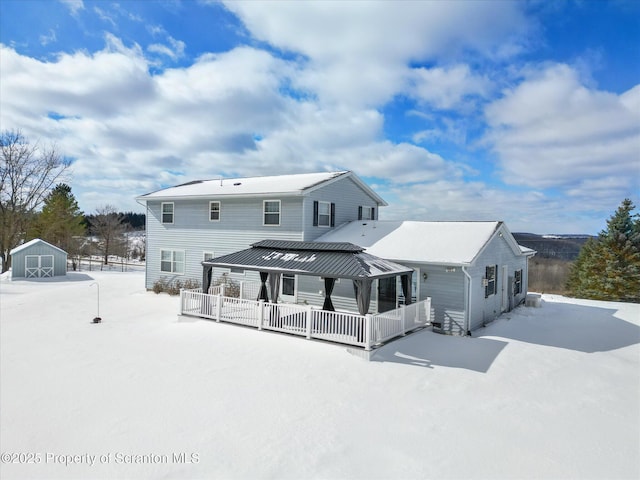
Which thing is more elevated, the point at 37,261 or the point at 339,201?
the point at 339,201

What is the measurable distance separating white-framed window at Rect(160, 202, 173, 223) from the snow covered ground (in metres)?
8.79

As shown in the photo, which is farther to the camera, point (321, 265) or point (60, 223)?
point (60, 223)

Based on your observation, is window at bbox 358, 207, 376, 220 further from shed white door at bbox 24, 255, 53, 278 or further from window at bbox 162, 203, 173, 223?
shed white door at bbox 24, 255, 53, 278

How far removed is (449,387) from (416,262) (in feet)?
17.9

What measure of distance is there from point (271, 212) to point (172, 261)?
22.4 feet

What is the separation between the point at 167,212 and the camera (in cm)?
2088

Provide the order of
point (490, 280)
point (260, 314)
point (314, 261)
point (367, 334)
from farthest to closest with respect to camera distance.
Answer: point (490, 280), point (314, 261), point (260, 314), point (367, 334)

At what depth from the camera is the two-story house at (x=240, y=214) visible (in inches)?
667

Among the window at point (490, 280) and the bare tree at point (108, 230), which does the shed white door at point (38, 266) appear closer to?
the bare tree at point (108, 230)

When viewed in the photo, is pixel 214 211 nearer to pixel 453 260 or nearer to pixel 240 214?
pixel 240 214

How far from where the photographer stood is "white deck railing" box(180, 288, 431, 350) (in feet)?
34.7

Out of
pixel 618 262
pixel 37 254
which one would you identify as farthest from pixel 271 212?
pixel 618 262

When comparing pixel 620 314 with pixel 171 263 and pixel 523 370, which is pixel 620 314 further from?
pixel 171 263

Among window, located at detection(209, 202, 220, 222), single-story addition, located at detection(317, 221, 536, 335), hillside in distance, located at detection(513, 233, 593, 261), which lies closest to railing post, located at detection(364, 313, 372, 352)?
single-story addition, located at detection(317, 221, 536, 335)
